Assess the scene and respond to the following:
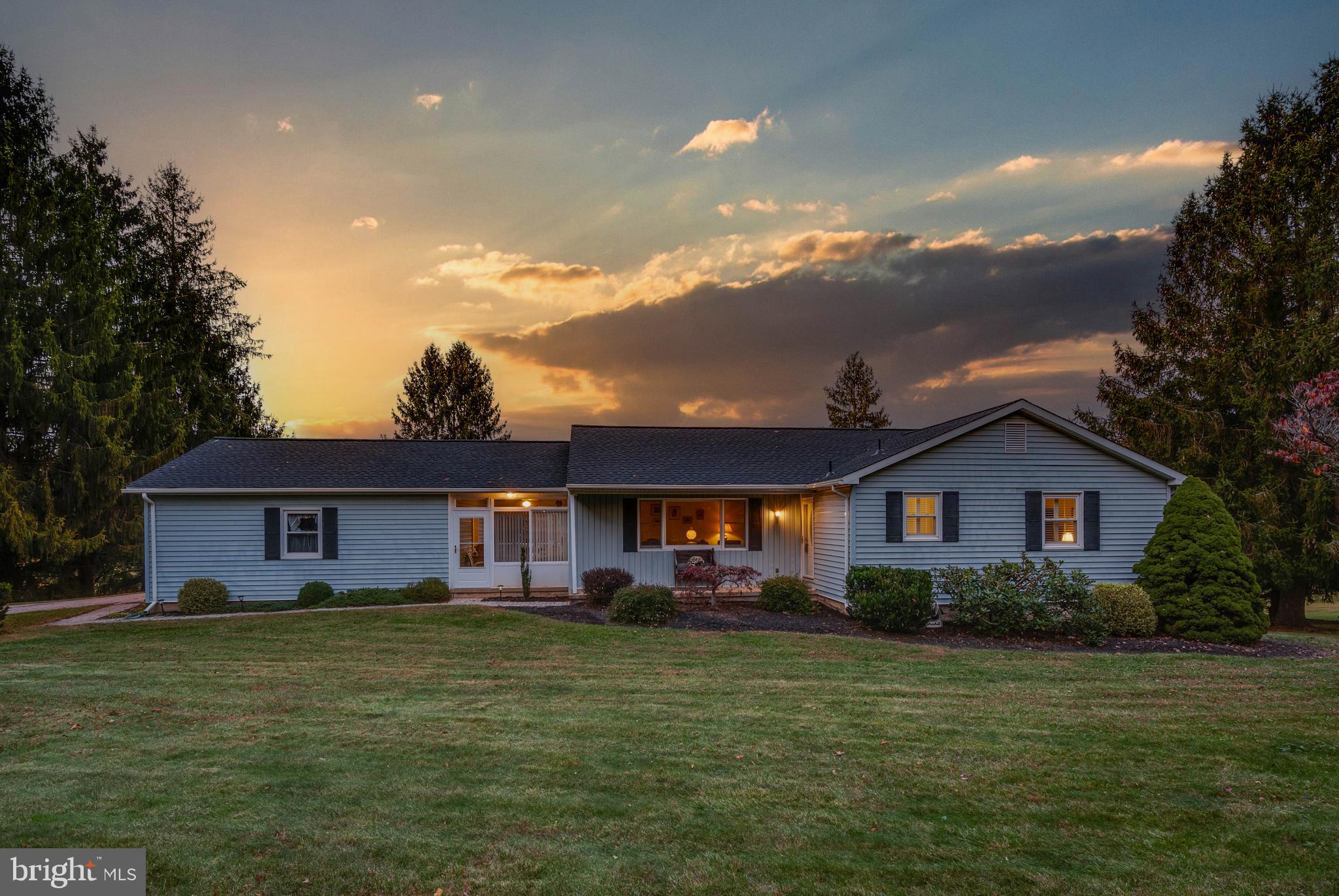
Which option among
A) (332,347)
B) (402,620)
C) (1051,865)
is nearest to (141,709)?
(402,620)

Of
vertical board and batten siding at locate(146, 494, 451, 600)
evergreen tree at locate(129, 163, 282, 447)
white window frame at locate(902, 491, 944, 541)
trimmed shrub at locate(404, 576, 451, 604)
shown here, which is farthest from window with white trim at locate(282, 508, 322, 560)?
Answer: white window frame at locate(902, 491, 944, 541)

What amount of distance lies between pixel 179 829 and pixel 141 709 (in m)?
3.93

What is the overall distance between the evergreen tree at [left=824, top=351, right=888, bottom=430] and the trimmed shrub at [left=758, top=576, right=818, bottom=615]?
82.6 ft

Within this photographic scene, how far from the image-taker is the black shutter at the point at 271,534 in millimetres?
15734

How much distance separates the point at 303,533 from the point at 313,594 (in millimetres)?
1769

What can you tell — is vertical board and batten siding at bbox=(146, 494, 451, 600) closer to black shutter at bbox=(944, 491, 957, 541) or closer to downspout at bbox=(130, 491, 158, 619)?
downspout at bbox=(130, 491, 158, 619)

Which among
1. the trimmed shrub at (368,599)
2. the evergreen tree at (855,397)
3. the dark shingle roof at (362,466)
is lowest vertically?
the trimmed shrub at (368,599)

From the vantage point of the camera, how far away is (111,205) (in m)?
23.9

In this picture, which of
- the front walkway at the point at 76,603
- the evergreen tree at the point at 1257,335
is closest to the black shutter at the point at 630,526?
the front walkway at the point at 76,603

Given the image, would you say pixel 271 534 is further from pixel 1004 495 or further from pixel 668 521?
pixel 1004 495

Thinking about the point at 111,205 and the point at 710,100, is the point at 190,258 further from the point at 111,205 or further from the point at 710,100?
the point at 710,100

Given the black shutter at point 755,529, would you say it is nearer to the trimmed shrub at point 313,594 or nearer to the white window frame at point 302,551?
the trimmed shrub at point 313,594

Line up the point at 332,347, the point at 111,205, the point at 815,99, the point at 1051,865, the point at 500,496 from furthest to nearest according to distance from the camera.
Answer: the point at 111,205 → the point at 332,347 → the point at 500,496 → the point at 815,99 → the point at 1051,865

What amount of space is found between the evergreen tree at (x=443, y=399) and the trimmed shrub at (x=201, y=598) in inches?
823
